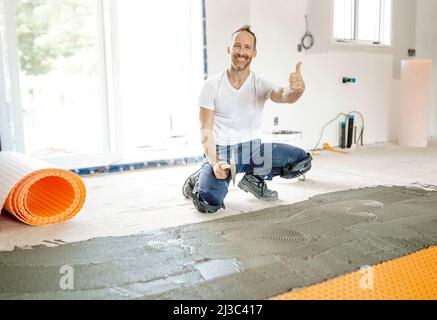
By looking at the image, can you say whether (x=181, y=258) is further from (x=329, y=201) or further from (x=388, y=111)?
(x=388, y=111)

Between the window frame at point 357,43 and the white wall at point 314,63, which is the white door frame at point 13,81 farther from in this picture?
the window frame at point 357,43

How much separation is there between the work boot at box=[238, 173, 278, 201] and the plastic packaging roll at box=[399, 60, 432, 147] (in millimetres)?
3082

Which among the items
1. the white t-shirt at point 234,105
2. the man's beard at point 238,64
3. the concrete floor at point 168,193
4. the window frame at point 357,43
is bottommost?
the concrete floor at point 168,193

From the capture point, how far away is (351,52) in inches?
200

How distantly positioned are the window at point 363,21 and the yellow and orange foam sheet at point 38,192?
3761mm

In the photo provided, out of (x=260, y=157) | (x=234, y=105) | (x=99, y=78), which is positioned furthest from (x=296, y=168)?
(x=99, y=78)

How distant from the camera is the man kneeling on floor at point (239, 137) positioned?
8.00 ft

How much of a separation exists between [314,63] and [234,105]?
2543mm

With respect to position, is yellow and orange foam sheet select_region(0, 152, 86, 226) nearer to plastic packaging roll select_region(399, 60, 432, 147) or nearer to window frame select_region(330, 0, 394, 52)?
window frame select_region(330, 0, 394, 52)

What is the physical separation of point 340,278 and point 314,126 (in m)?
3.54

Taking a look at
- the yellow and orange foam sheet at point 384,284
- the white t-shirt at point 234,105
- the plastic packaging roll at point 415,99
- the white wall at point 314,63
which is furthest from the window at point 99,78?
the yellow and orange foam sheet at point 384,284

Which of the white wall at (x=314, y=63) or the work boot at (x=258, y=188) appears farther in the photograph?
→ the white wall at (x=314, y=63)

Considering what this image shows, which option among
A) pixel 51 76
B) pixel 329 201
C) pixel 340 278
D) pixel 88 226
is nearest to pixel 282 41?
pixel 329 201

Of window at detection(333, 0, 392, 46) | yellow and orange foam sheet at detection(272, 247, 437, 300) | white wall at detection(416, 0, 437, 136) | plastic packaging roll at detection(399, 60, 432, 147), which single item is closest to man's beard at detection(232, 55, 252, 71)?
yellow and orange foam sheet at detection(272, 247, 437, 300)
